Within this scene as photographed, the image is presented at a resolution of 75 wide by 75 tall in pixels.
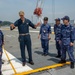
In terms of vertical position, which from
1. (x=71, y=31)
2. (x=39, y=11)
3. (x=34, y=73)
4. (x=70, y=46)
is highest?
(x=39, y=11)

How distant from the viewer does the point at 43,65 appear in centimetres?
709

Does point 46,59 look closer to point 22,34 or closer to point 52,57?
point 52,57

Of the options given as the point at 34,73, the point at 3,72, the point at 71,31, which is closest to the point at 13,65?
the point at 3,72

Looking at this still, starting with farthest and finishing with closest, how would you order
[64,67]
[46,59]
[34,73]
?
[46,59]
[64,67]
[34,73]

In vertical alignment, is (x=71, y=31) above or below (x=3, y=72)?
A: above

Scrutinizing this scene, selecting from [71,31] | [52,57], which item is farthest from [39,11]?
[52,57]

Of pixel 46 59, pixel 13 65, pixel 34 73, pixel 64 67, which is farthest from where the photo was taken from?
pixel 46 59

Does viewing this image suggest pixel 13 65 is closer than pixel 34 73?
No

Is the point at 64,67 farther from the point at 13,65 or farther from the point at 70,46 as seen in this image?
the point at 13,65

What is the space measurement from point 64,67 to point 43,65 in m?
0.83

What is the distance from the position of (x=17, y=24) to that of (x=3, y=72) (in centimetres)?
179

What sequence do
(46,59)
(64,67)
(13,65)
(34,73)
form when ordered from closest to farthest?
(34,73), (64,67), (13,65), (46,59)

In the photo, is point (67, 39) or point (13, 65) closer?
point (67, 39)

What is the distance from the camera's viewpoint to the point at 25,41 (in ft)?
23.3
